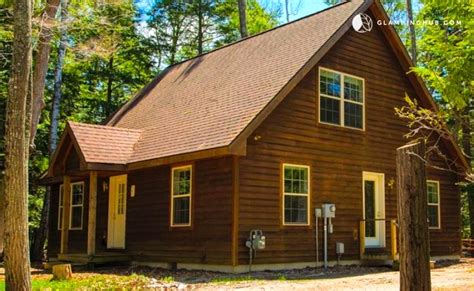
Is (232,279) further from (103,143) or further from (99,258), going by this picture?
(103,143)

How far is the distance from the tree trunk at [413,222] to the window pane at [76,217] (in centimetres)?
1457

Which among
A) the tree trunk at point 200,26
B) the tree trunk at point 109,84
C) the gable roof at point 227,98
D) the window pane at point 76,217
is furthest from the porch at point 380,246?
the tree trunk at point 200,26

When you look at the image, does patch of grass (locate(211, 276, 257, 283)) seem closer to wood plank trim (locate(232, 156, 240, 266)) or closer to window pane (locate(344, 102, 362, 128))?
wood plank trim (locate(232, 156, 240, 266))

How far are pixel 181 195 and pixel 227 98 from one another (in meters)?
2.72

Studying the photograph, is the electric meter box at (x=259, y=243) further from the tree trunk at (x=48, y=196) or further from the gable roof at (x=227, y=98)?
the tree trunk at (x=48, y=196)

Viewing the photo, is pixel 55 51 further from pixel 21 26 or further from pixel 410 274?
pixel 410 274

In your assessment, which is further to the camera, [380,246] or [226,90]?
[380,246]

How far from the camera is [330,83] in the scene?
1503 centimetres

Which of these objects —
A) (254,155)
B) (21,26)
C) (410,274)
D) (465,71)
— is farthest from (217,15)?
(410,274)

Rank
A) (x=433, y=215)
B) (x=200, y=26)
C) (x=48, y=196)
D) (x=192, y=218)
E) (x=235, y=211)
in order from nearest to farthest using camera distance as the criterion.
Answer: (x=235, y=211) < (x=192, y=218) < (x=433, y=215) < (x=48, y=196) < (x=200, y=26)

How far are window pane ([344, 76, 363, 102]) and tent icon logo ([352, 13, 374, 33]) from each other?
1.37 m

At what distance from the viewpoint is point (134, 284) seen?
8.60 metres

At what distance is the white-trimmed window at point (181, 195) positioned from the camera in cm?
1381

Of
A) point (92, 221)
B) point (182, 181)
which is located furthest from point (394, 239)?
point (92, 221)
